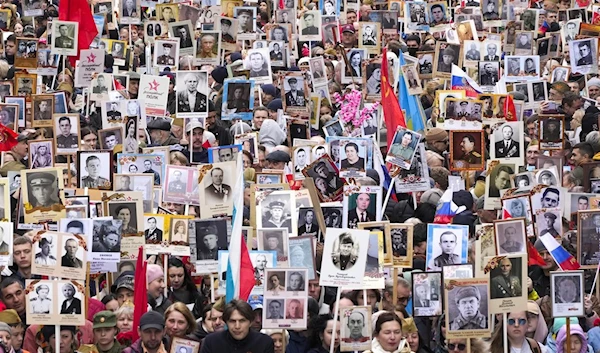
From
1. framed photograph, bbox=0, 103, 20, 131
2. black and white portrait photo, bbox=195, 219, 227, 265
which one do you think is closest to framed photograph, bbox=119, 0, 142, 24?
framed photograph, bbox=0, 103, 20, 131

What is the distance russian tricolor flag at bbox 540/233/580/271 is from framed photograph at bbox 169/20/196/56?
980cm

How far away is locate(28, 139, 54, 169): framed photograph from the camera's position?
18.1 m

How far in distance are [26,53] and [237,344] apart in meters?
11.4

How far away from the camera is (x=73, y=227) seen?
15375 mm

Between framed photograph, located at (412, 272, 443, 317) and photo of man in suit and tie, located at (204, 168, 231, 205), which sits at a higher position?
photo of man in suit and tie, located at (204, 168, 231, 205)

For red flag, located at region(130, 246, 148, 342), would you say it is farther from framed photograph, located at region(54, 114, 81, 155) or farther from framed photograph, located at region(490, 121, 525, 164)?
framed photograph, located at region(490, 121, 525, 164)

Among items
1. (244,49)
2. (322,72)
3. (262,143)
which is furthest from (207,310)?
(244,49)

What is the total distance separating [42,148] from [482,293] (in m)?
5.91

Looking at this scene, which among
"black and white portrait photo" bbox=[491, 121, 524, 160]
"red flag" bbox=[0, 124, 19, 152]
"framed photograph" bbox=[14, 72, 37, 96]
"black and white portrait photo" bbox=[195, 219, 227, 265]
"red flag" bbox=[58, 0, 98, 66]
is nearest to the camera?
"black and white portrait photo" bbox=[195, 219, 227, 265]

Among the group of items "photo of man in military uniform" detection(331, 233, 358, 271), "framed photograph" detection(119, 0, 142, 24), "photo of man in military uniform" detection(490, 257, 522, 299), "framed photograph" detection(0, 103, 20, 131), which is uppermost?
"framed photograph" detection(119, 0, 142, 24)

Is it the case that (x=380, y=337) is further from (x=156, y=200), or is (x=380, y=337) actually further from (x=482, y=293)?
(x=156, y=200)

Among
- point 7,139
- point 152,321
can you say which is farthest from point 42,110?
point 152,321

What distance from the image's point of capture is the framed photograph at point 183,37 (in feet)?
80.5

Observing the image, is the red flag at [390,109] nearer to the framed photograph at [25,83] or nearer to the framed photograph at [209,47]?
the framed photograph at [209,47]
